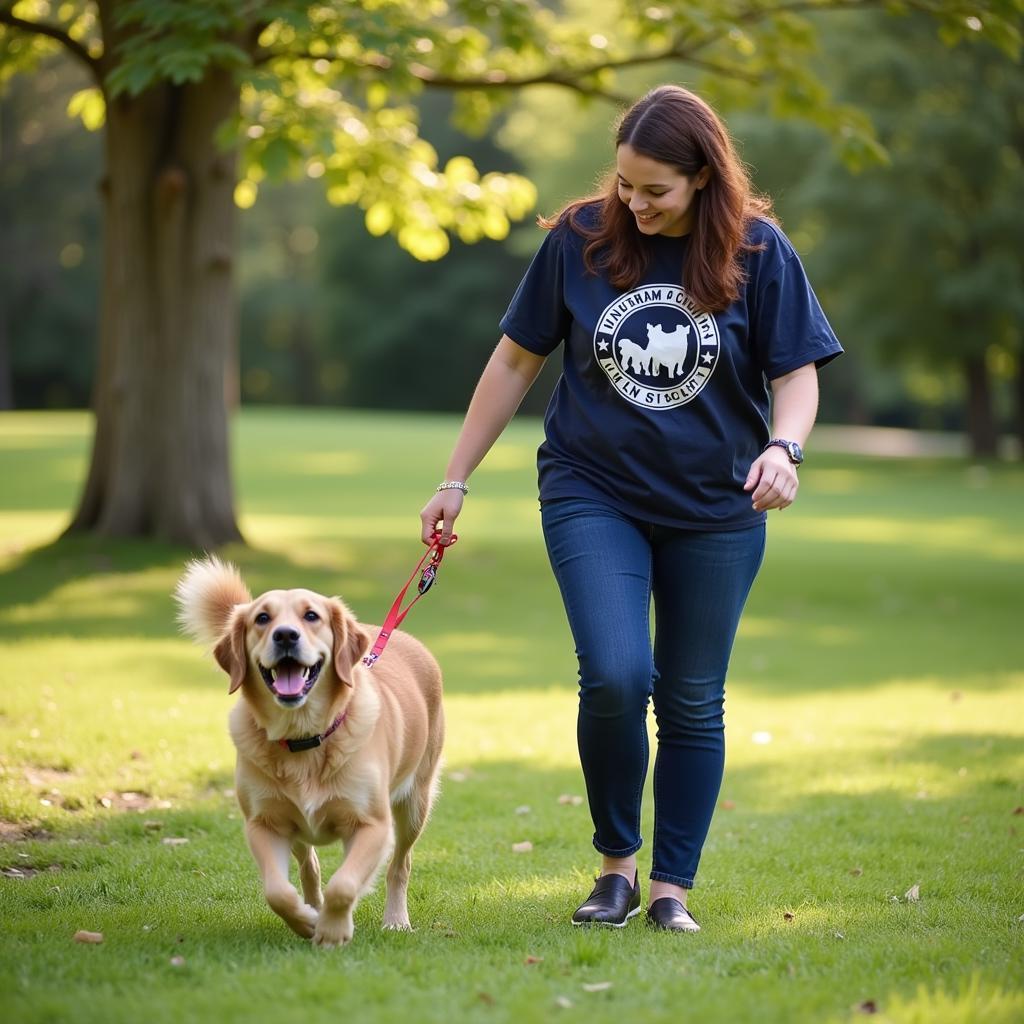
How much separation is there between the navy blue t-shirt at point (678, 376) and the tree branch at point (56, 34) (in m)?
10.2

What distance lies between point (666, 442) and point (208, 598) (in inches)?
63.6

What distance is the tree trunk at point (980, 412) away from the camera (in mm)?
36531

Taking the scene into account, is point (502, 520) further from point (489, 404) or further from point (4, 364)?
point (4, 364)

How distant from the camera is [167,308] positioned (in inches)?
546

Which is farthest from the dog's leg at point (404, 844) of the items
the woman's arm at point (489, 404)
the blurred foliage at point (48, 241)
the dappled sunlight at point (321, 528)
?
the blurred foliage at point (48, 241)

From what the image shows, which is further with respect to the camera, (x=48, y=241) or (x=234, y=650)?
(x=48, y=241)

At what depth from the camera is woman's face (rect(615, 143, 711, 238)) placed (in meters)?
4.28

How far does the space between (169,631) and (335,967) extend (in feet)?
25.5

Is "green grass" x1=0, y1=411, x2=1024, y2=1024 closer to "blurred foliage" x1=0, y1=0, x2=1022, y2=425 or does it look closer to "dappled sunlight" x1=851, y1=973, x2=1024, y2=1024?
"dappled sunlight" x1=851, y1=973, x2=1024, y2=1024

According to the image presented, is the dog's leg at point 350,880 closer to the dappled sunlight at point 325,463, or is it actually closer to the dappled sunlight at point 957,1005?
the dappled sunlight at point 957,1005

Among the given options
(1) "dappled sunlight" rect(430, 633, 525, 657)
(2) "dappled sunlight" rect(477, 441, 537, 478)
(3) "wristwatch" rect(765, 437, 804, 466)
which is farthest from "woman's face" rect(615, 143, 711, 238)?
(2) "dappled sunlight" rect(477, 441, 537, 478)

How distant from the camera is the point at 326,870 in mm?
5461

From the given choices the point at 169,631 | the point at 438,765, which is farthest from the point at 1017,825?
the point at 169,631

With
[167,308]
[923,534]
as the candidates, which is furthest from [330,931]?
[923,534]
